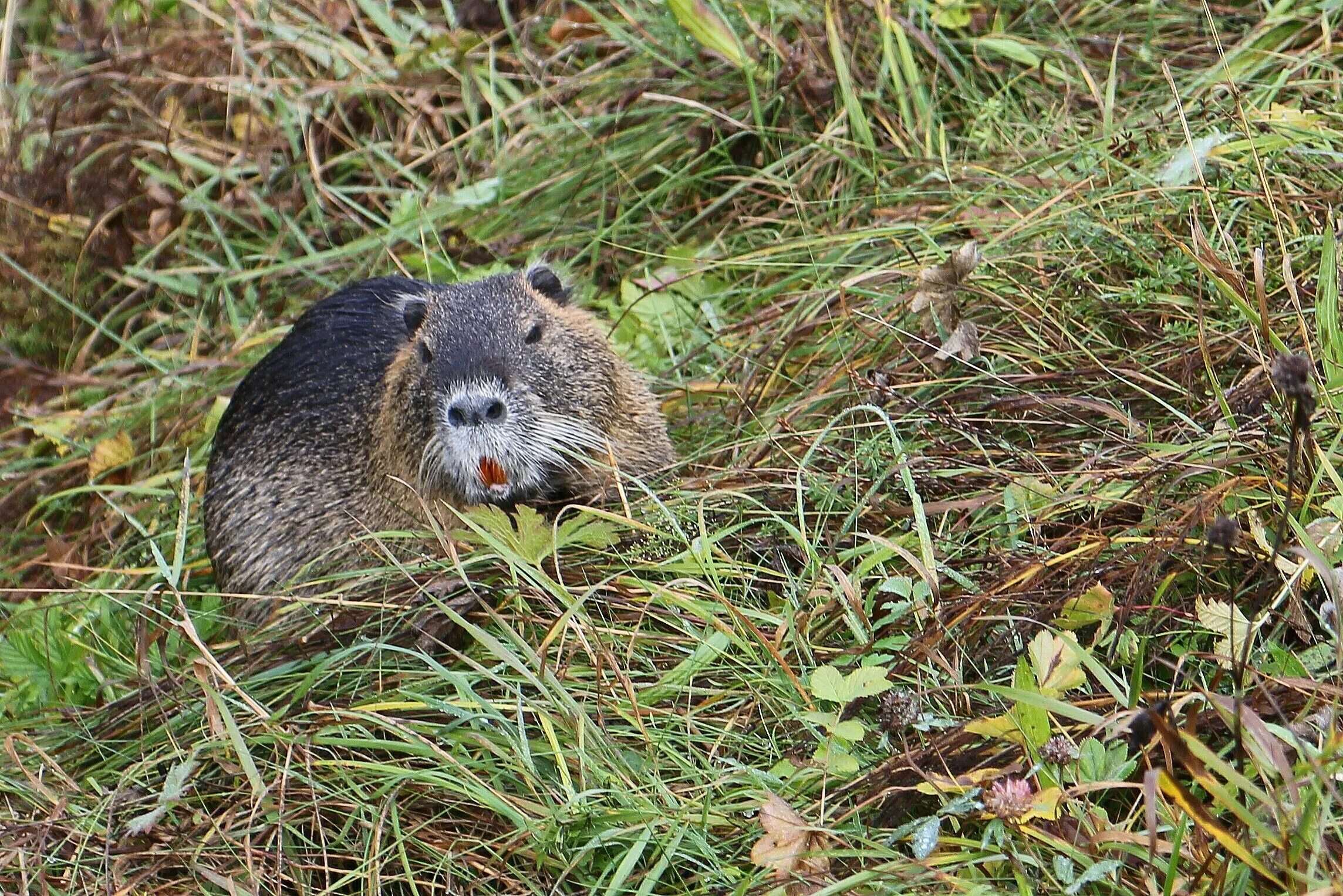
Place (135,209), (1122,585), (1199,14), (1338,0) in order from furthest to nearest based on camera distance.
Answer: (135,209) → (1199,14) → (1338,0) → (1122,585)

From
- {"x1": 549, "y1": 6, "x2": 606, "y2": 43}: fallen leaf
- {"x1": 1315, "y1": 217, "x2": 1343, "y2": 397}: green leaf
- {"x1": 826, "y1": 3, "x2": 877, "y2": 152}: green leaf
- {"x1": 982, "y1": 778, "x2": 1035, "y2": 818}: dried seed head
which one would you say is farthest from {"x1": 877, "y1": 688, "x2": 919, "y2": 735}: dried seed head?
{"x1": 549, "y1": 6, "x2": 606, "y2": 43}: fallen leaf

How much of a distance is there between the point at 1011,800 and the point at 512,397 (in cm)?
152

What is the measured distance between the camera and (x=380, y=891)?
2.36m

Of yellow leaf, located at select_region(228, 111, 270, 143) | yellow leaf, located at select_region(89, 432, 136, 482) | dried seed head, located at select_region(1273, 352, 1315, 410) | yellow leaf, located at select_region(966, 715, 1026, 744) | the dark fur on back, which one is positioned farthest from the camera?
yellow leaf, located at select_region(228, 111, 270, 143)

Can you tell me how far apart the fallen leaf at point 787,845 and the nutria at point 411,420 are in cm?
104

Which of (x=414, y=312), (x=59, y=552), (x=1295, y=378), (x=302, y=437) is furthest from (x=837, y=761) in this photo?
(x=59, y=552)

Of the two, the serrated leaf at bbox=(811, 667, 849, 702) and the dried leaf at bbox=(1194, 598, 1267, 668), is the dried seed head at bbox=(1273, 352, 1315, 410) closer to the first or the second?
the dried leaf at bbox=(1194, 598, 1267, 668)

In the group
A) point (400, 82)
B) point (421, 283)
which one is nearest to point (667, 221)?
point (421, 283)

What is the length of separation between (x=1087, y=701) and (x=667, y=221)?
2.49m

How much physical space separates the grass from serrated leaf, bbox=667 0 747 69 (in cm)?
2

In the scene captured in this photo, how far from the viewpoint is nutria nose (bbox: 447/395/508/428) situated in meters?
3.10

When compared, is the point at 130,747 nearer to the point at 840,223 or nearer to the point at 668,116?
the point at 840,223

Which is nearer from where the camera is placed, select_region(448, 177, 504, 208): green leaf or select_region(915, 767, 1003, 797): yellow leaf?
select_region(915, 767, 1003, 797): yellow leaf

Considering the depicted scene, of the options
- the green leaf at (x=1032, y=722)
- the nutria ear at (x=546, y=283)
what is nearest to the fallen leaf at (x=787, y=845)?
the green leaf at (x=1032, y=722)
